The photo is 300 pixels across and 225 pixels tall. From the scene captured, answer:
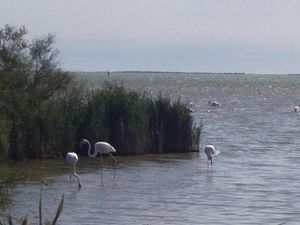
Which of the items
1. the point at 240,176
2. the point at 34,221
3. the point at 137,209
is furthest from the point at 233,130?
the point at 34,221

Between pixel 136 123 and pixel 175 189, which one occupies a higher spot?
pixel 136 123

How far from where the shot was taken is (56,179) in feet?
73.2

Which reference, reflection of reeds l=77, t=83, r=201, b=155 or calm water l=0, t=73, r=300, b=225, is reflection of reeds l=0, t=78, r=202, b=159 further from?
calm water l=0, t=73, r=300, b=225

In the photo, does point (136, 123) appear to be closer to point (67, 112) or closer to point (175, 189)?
point (67, 112)

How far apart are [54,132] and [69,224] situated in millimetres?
9790

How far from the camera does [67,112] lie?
26.4 meters

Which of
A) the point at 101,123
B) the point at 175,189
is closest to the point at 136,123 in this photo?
the point at 101,123

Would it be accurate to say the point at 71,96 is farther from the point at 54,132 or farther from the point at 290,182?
the point at 290,182

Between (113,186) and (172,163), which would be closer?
(113,186)

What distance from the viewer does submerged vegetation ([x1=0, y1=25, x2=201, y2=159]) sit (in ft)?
82.3

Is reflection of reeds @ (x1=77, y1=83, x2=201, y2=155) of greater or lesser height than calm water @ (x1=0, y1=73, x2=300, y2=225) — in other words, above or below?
above

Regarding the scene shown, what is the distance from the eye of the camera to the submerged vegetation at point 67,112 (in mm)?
25078

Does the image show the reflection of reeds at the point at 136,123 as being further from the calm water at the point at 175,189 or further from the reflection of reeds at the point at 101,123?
the calm water at the point at 175,189

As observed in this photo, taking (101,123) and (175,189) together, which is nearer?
(175,189)
